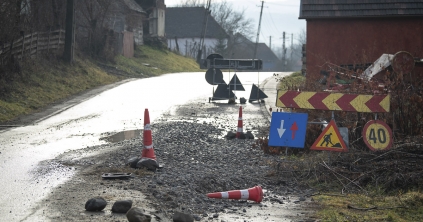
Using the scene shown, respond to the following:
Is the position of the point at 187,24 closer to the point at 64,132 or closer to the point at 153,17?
the point at 153,17

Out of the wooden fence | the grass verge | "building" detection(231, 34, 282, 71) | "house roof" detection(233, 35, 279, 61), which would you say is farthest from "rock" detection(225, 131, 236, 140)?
"building" detection(231, 34, 282, 71)

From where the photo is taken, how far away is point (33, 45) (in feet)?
96.5

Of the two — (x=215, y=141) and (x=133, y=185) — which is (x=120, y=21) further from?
(x=133, y=185)

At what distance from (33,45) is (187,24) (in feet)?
229

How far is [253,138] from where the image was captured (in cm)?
1518

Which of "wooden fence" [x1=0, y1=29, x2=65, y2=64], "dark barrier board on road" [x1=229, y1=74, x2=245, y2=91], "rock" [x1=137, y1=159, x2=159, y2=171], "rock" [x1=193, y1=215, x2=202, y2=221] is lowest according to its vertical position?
"rock" [x1=193, y1=215, x2=202, y2=221]

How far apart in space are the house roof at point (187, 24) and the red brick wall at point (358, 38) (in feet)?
227

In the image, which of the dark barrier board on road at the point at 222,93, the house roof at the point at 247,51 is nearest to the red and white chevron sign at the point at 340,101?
the dark barrier board on road at the point at 222,93

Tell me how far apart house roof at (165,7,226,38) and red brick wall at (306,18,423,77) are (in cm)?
6912

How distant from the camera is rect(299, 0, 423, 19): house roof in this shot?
24.4 m

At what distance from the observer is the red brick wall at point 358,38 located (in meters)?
24.8

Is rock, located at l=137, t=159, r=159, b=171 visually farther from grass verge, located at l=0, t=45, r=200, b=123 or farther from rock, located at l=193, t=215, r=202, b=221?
grass verge, located at l=0, t=45, r=200, b=123

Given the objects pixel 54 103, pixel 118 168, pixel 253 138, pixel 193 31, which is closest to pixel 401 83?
pixel 253 138

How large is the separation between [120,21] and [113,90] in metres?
29.9
